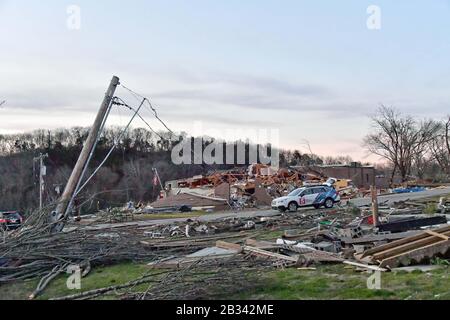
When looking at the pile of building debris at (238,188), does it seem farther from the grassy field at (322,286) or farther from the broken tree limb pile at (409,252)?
the grassy field at (322,286)

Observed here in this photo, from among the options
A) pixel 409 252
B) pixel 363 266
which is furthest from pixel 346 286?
pixel 409 252

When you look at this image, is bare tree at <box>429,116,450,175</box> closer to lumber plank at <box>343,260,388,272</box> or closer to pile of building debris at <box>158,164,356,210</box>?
pile of building debris at <box>158,164,356,210</box>

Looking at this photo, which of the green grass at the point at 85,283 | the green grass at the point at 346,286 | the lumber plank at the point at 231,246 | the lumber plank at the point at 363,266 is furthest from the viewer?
the lumber plank at the point at 231,246

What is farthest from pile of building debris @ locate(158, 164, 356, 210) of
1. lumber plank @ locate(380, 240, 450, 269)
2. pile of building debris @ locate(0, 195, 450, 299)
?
lumber plank @ locate(380, 240, 450, 269)

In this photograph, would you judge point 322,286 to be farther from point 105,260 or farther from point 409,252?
point 105,260

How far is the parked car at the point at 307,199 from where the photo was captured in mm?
31625

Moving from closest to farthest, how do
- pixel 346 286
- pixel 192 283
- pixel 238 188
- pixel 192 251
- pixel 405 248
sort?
pixel 346 286 → pixel 192 283 → pixel 405 248 → pixel 192 251 → pixel 238 188

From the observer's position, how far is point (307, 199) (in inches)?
1262

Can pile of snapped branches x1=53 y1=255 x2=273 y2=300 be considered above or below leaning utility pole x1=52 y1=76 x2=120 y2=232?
below

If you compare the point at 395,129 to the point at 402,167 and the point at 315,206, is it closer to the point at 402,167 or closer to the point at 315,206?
the point at 402,167

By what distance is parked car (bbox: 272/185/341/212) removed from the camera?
31625mm

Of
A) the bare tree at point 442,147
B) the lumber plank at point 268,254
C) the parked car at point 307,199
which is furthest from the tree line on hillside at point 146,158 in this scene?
the lumber plank at point 268,254

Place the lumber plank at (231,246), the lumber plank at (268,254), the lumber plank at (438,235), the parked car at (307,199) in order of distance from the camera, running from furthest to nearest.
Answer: the parked car at (307,199)
the lumber plank at (231,246)
the lumber plank at (268,254)
the lumber plank at (438,235)
